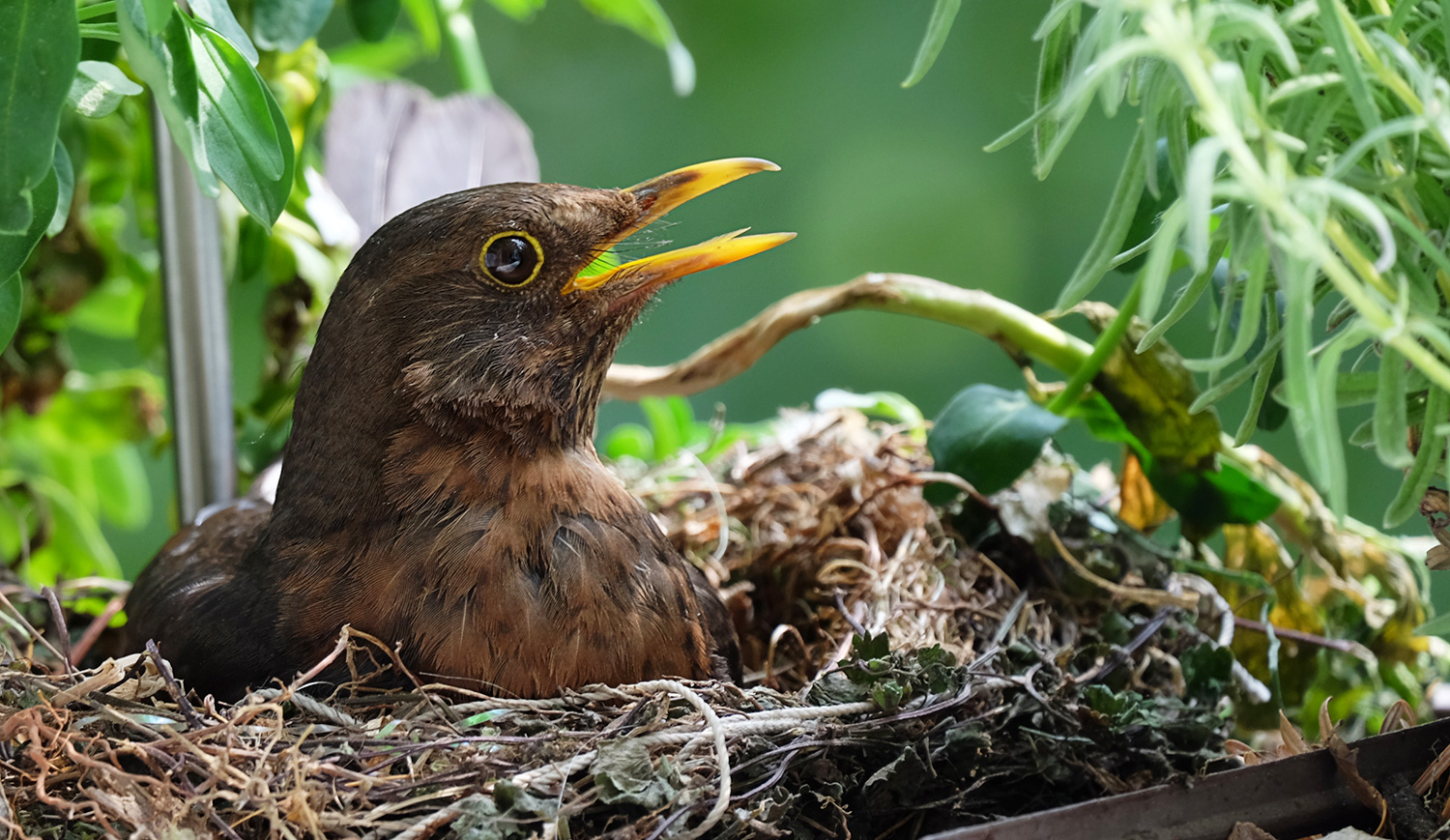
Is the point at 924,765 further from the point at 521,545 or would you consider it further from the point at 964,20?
the point at 964,20

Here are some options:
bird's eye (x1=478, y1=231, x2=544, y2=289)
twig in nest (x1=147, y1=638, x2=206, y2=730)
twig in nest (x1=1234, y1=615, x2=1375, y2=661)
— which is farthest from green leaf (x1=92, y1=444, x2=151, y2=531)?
twig in nest (x1=1234, y1=615, x2=1375, y2=661)

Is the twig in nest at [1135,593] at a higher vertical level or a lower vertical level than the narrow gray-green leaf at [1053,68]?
lower

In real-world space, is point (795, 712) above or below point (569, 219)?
below

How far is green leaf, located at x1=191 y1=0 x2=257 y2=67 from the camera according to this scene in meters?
0.91

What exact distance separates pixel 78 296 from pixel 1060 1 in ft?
5.80

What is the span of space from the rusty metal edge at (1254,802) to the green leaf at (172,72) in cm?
83

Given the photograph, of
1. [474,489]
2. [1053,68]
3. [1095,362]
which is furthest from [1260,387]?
[474,489]

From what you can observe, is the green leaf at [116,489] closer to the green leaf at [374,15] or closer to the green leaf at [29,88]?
the green leaf at [374,15]

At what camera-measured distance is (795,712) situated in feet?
3.42

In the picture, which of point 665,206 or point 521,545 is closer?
point 521,545

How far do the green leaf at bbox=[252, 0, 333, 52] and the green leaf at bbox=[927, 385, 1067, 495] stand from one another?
97 centimetres

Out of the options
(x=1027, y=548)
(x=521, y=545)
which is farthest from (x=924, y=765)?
(x=1027, y=548)

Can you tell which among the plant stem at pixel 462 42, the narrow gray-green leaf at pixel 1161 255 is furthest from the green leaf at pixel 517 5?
the narrow gray-green leaf at pixel 1161 255

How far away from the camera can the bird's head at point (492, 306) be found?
130cm
